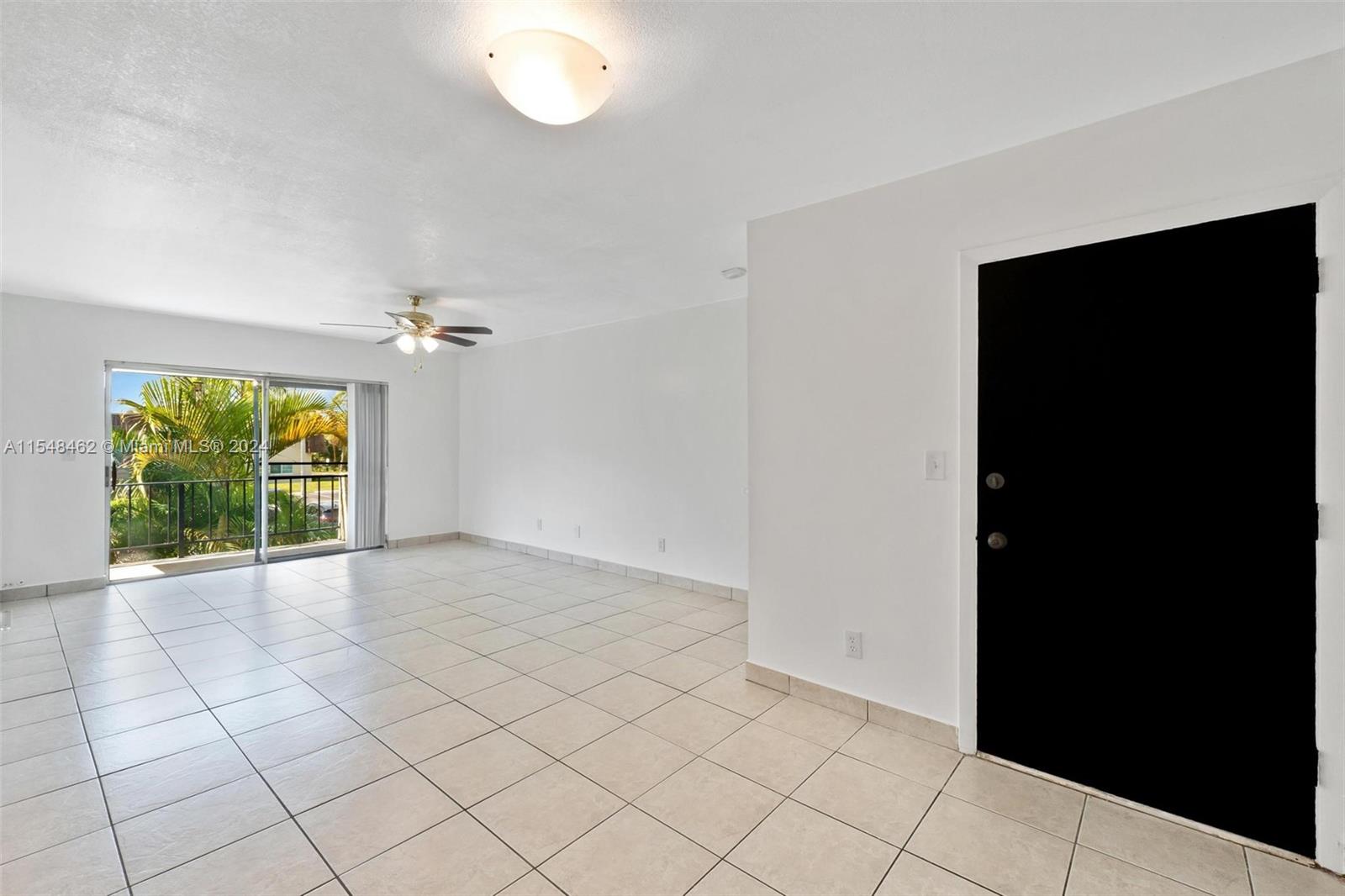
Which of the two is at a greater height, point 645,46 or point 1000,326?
point 645,46

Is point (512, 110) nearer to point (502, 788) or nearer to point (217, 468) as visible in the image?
point (502, 788)

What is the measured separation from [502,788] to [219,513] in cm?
628

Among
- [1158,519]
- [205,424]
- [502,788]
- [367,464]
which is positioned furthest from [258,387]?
[1158,519]

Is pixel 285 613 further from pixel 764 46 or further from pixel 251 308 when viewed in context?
pixel 764 46

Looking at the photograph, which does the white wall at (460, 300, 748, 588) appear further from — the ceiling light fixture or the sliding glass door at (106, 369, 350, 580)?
the ceiling light fixture

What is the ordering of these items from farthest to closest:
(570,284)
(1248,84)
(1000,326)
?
(570,284) < (1000,326) < (1248,84)

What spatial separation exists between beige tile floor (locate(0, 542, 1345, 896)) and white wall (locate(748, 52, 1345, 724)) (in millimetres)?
466

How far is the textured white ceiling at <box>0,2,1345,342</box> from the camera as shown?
164cm

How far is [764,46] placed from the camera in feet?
5.75

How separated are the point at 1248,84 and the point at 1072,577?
5.91ft

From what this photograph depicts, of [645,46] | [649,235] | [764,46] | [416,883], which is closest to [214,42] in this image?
[645,46]

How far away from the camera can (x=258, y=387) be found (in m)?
6.23

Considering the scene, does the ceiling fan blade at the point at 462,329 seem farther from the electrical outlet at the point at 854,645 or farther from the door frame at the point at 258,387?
the electrical outlet at the point at 854,645

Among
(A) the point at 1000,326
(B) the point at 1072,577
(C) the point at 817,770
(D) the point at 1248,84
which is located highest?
(D) the point at 1248,84
